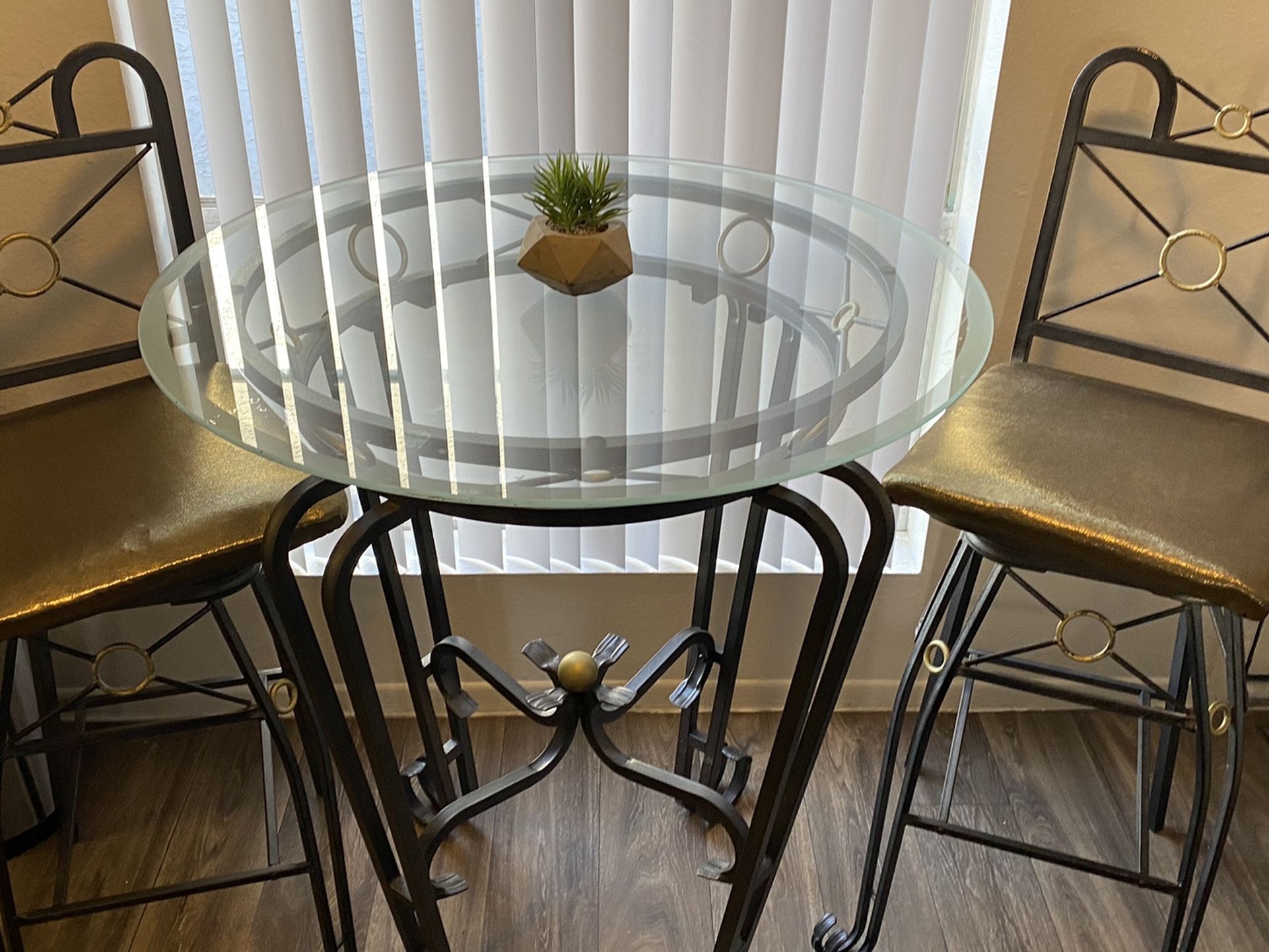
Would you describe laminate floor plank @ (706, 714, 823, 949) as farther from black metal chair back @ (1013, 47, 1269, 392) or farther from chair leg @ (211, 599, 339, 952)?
black metal chair back @ (1013, 47, 1269, 392)

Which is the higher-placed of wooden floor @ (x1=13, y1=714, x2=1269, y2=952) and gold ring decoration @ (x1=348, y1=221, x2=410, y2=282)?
gold ring decoration @ (x1=348, y1=221, x2=410, y2=282)

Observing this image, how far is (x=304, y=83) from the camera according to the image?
1527 millimetres

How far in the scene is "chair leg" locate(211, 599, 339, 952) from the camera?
4.90 feet

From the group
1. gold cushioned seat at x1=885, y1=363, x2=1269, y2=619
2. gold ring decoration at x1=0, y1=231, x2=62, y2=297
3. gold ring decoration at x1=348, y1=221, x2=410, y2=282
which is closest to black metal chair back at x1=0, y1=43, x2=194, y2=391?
gold ring decoration at x1=0, y1=231, x2=62, y2=297

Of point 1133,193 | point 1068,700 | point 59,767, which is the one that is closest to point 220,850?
point 59,767

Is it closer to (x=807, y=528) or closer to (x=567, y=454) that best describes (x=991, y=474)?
(x=807, y=528)

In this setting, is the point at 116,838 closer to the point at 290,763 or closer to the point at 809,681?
the point at 290,763

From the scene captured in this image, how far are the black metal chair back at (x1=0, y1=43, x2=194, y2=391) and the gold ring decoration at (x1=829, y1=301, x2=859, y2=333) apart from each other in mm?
809

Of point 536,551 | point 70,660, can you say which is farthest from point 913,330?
point 70,660

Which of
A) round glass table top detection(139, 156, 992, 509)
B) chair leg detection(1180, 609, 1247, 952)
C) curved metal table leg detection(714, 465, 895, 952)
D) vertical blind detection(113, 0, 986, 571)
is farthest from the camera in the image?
vertical blind detection(113, 0, 986, 571)

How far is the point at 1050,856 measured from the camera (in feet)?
4.91

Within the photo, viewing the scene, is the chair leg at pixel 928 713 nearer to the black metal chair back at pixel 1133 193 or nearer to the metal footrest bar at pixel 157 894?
the black metal chair back at pixel 1133 193

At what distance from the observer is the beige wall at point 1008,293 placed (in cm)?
147

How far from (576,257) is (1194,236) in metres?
0.86
